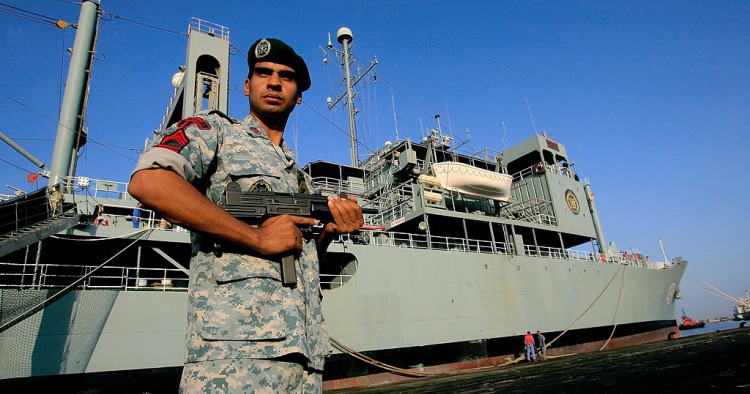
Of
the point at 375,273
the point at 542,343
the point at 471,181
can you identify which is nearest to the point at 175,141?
the point at 375,273

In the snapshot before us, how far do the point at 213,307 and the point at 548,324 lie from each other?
12.9 meters

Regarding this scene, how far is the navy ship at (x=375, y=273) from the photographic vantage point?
624cm

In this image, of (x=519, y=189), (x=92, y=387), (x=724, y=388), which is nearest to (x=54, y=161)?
(x=92, y=387)

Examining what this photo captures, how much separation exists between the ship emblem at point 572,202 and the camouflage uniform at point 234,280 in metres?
16.6

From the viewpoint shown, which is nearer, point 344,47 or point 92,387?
point 92,387

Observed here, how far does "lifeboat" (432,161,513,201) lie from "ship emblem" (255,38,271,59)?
436 inches

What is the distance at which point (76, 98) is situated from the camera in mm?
9891

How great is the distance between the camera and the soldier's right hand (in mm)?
1279

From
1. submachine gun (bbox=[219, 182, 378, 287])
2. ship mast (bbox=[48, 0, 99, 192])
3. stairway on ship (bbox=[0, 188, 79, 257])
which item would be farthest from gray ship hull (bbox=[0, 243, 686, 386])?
submachine gun (bbox=[219, 182, 378, 287])

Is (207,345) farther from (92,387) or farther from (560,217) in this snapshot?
(560,217)

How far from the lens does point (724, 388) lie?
12.3ft

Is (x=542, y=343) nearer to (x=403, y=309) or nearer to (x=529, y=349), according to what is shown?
(x=529, y=349)

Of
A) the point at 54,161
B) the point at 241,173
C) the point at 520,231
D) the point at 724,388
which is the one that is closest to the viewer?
the point at 241,173

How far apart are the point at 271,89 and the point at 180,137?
45 centimetres
